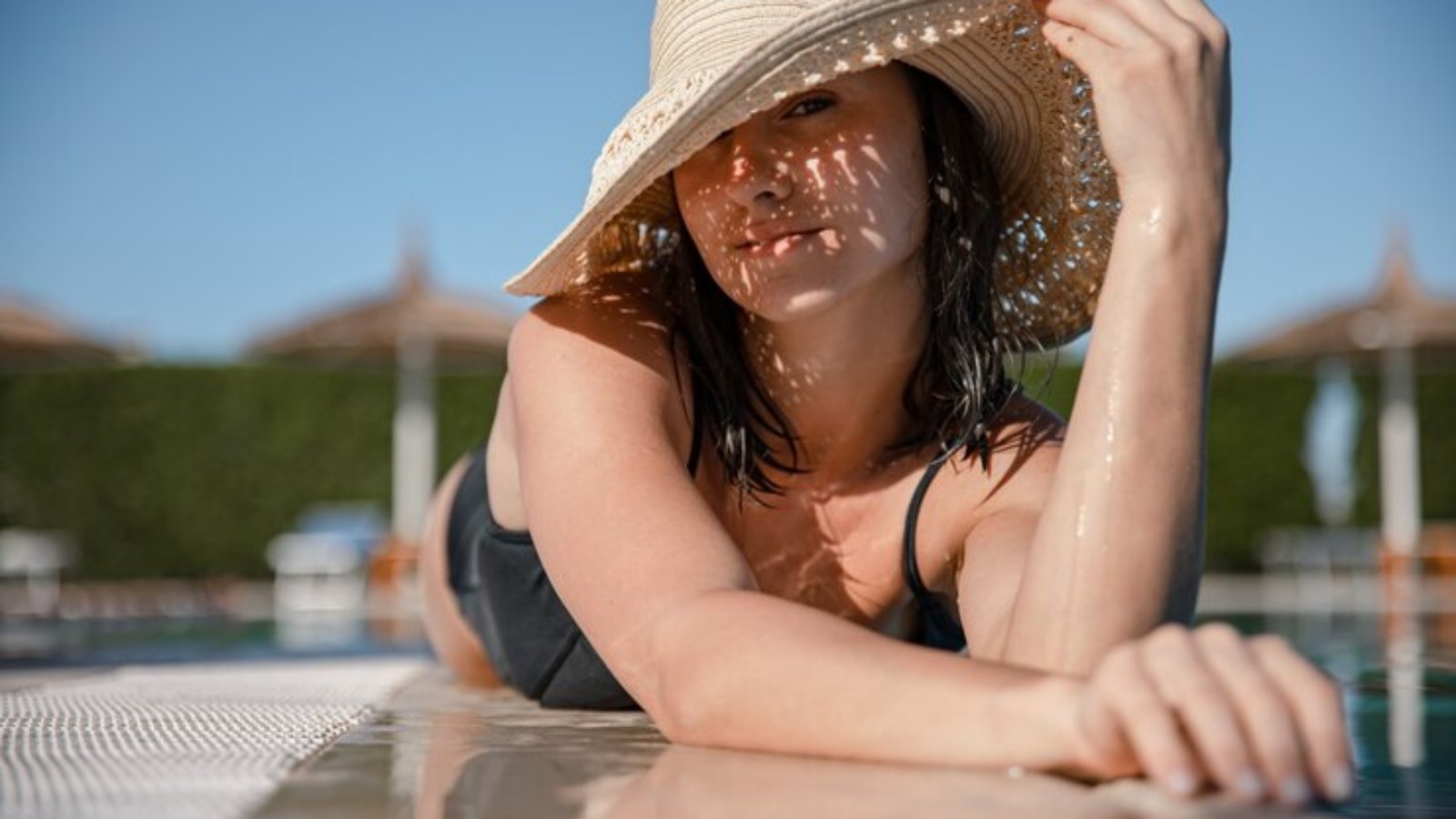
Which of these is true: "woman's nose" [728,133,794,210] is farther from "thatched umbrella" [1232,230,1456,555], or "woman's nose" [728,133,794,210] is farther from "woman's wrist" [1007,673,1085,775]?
"thatched umbrella" [1232,230,1456,555]

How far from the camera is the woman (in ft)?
4.25

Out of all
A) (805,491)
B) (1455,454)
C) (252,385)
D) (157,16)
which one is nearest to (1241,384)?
(1455,454)

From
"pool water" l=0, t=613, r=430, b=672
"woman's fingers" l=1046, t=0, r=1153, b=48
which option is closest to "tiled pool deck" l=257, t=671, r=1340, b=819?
"woman's fingers" l=1046, t=0, r=1153, b=48

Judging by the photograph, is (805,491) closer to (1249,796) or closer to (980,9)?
(980,9)

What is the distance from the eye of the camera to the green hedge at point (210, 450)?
1605 cm

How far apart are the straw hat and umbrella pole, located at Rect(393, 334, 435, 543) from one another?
1152cm

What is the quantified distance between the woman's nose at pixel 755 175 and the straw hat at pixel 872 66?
0.26 feet

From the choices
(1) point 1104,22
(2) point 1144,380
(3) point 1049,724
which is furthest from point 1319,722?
(1) point 1104,22

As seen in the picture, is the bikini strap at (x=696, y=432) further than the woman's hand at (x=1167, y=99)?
Yes

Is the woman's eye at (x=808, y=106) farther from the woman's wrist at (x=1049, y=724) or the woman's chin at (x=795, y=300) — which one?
the woman's wrist at (x=1049, y=724)

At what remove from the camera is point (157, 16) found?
1147 inches

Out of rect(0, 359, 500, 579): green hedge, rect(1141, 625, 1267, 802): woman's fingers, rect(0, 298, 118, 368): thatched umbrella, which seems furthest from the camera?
rect(0, 359, 500, 579): green hedge

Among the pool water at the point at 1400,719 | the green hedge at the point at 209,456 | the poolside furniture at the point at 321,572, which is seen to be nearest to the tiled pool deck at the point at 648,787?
the pool water at the point at 1400,719

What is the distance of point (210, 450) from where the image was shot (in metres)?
16.5
